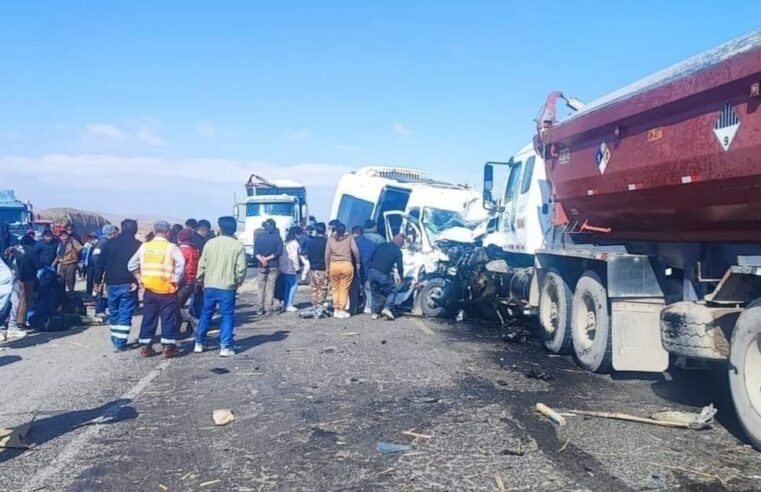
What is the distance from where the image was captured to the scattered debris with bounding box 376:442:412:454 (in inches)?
183

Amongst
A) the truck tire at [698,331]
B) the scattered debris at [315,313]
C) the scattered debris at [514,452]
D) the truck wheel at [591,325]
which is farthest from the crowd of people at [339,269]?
the scattered debris at [514,452]

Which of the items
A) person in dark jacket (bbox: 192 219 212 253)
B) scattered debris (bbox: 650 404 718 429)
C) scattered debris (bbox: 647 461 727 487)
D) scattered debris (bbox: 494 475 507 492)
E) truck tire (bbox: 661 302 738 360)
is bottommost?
scattered debris (bbox: 494 475 507 492)

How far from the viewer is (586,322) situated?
7.97 metres

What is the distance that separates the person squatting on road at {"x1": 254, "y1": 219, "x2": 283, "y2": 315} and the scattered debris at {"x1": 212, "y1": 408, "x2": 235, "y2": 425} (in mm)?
6821

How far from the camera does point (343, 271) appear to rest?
471 inches

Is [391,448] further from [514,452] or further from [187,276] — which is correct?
[187,276]

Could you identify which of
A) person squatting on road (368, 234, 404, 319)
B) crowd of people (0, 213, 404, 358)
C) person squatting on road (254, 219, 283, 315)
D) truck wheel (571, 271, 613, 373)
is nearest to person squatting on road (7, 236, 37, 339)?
crowd of people (0, 213, 404, 358)

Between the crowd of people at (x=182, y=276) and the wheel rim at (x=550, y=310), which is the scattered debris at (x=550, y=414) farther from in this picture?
the crowd of people at (x=182, y=276)

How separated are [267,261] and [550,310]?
18.4ft

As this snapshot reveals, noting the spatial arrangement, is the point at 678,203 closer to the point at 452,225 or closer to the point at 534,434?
the point at 534,434

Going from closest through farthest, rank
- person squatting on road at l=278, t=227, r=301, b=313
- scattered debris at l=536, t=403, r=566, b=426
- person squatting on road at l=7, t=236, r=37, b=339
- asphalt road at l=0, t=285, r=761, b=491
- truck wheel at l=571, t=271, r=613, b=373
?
1. asphalt road at l=0, t=285, r=761, b=491
2. scattered debris at l=536, t=403, r=566, b=426
3. truck wheel at l=571, t=271, r=613, b=373
4. person squatting on road at l=7, t=236, r=37, b=339
5. person squatting on road at l=278, t=227, r=301, b=313

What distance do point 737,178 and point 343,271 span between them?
797cm

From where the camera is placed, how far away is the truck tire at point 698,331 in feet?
17.0

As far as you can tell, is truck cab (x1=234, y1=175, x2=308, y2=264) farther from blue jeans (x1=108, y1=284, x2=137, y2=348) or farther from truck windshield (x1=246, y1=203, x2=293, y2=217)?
blue jeans (x1=108, y1=284, x2=137, y2=348)
